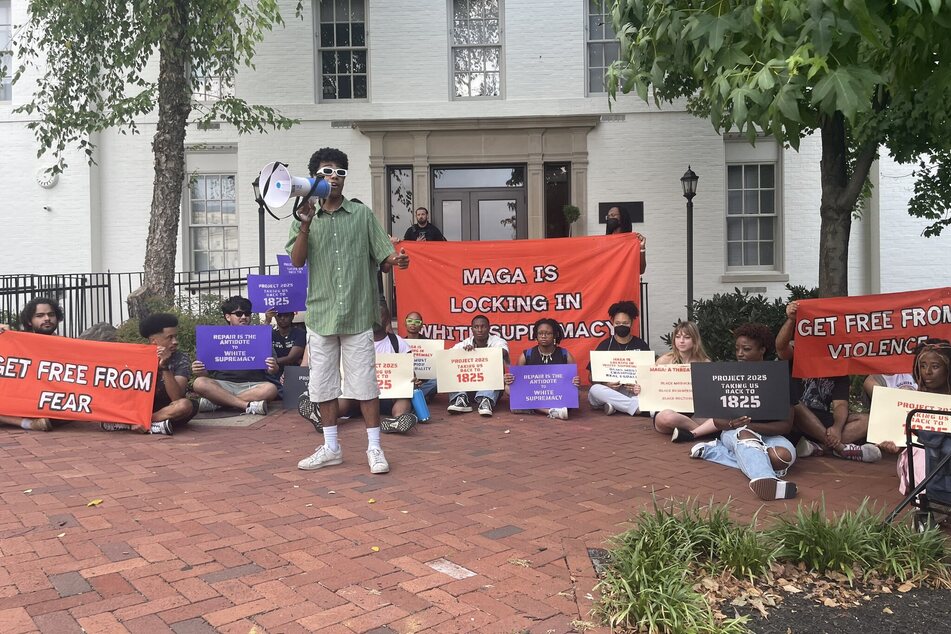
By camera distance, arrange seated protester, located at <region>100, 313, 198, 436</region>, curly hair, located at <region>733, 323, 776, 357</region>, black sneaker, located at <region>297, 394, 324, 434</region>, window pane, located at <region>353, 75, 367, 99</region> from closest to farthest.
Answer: curly hair, located at <region>733, 323, 776, 357</region>
seated protester, located at <region>100, 313, 198, 436</region>
black sneaker, located at <region>297, 394, 324, 434</region>
window pane, located at <region>353, 75, 367, 99</region>

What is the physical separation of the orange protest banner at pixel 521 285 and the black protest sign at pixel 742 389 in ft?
10.1

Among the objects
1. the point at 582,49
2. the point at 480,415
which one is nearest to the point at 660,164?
the point at 582,49

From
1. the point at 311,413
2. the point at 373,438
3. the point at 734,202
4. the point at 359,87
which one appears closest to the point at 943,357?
the point at 373,438

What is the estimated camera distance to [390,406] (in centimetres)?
700

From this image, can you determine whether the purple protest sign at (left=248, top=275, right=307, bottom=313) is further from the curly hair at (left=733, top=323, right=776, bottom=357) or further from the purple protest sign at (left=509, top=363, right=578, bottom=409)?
the curly hair at (left=733, top=323, right=776, bottom=357)

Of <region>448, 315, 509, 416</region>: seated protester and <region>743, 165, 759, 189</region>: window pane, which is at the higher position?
<region>743, 165, 759, 189</region>: window pane

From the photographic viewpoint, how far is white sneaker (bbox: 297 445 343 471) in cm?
514

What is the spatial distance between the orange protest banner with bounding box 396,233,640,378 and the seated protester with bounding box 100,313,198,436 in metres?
2.93

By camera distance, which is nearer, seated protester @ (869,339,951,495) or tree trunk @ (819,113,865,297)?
seated protester @ (869,339,951,495)

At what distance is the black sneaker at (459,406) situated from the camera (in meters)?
7.48

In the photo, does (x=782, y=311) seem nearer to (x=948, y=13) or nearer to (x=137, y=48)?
(x=948, y=13)

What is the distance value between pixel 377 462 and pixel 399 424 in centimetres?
139

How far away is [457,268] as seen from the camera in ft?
29.0

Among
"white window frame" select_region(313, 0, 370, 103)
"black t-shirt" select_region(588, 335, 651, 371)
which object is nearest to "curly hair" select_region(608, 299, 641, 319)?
"black t-shirt" select_region(588, 335, 651, 371)
